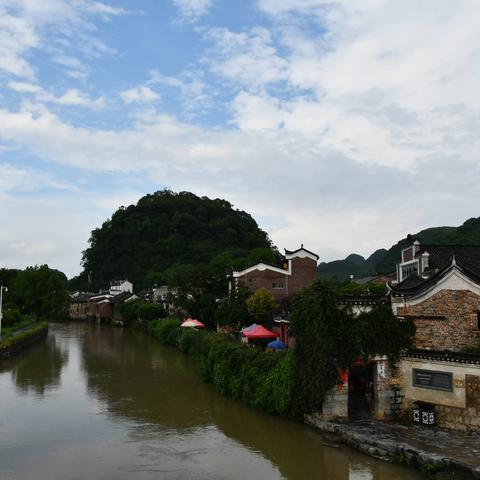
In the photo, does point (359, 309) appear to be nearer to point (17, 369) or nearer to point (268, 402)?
point (268, 402)

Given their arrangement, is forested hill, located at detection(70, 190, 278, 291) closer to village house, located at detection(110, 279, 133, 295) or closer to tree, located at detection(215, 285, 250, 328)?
village house, located at detection(110, 279, 133, 295)

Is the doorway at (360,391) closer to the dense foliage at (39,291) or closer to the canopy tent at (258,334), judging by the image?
the canopy tent at (258,334)

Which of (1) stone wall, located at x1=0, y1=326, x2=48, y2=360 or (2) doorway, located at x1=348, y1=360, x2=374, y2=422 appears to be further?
(1) stone wall, located at x1=0, y1=326, x2=48, y2=360

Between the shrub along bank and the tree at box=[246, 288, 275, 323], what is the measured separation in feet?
21.7

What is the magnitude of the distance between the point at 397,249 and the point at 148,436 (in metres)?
69.9

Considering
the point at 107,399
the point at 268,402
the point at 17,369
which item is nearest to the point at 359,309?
the point at 268,402

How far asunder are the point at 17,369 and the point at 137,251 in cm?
7064

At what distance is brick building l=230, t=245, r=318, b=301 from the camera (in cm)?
4245

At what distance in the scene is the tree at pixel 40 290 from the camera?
210 feet

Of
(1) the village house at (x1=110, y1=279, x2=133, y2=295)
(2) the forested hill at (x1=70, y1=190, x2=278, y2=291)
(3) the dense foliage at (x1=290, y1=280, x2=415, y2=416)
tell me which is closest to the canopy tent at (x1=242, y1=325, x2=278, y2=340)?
(3) the dense foliage at (x1=290, y1=280, x2=415, y2=416)

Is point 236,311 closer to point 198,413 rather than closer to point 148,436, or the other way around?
point 198,413

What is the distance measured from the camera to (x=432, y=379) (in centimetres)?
1538

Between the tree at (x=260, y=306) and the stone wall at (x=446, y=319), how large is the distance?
17.3 meters

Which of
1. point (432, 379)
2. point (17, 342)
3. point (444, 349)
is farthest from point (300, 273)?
point (432, 379)
